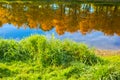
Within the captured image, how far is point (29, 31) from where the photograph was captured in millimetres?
28672

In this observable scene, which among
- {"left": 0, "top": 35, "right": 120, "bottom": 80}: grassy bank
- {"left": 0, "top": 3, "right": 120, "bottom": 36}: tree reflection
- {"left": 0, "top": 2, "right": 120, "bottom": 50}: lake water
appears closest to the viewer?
{"left": 0, "top": 35, "right": 120, "bottom": 80}: grassy bank

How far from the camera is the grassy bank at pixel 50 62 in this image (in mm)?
12211

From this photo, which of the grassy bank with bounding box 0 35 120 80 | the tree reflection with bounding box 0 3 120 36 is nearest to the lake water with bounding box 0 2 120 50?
the tree reflection with bounding box 0 3 120 36

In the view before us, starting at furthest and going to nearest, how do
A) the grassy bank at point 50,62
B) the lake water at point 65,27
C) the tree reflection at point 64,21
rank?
1. the tree reflection at point 64,21
2. the lake water at point 65,27
3. the grassy bank at point 50,62

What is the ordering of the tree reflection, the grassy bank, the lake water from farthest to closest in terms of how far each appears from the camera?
the tree reflection
the lake water
the grassy bank

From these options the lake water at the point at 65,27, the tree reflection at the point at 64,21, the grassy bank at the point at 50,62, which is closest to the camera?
the grassy bank at the point at 50,62

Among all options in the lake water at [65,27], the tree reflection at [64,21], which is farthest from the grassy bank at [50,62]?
the tree reflection at [64,21]

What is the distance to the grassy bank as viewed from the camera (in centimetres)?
1221

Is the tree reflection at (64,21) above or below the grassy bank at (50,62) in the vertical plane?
below

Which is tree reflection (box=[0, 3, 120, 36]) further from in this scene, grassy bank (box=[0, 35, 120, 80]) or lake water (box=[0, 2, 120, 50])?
grassy bank (box=[0, 35, 120, 80])

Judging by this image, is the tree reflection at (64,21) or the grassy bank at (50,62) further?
the tree reflection at (64,21)

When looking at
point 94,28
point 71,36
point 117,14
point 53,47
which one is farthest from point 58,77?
point 117,14

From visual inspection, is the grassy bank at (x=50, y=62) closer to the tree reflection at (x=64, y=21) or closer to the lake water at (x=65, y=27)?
the lake water at (x=65, y=27)

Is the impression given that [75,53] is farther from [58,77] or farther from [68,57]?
[58,77]
